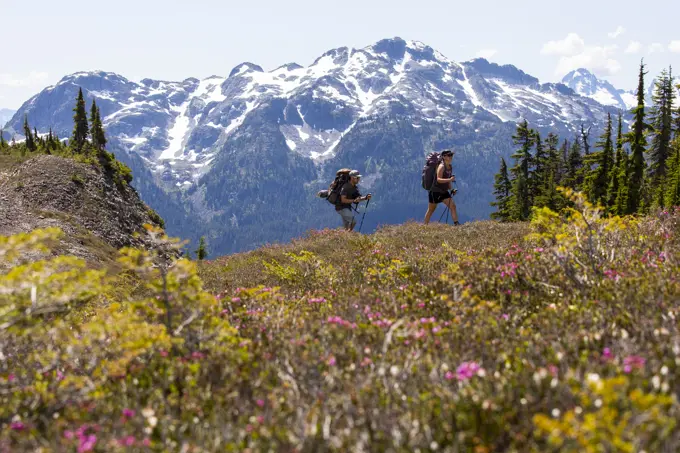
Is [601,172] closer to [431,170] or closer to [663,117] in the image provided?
[663,117]

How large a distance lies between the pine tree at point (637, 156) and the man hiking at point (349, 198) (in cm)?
3476

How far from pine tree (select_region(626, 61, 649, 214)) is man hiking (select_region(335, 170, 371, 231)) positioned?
34764 mm

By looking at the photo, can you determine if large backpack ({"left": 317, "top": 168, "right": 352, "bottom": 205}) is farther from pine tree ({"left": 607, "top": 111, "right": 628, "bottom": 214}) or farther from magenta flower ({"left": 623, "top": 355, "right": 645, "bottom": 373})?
pine tree ({"left": 607, "top": 111, "right": 628, "bottom": 214})

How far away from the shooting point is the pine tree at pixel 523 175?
53281mm

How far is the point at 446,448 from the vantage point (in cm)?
271

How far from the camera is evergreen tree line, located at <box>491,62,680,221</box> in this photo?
43281mm

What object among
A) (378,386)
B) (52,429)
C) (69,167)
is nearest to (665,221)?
(378,386)

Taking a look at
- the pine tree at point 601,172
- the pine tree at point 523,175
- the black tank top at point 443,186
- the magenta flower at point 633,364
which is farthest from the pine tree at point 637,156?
the magenta flower at point 633,364

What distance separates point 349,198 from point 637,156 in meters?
37.7

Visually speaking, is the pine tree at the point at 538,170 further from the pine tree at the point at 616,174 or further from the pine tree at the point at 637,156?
the pine tree at the point at 637,156

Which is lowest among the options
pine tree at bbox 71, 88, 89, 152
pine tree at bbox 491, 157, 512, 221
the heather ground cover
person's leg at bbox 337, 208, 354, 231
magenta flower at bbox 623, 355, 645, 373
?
pine tree at bbox 491, 157, 512, 221

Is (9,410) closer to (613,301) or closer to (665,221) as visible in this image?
(613,301)

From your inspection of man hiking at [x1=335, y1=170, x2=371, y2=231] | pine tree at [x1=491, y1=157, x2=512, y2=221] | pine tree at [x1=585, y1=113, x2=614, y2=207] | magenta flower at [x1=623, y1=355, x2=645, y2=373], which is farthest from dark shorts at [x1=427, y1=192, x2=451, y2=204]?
pine tree at [x1=491, y1=157, x2=512, y2=221]

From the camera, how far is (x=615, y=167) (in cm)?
4700
